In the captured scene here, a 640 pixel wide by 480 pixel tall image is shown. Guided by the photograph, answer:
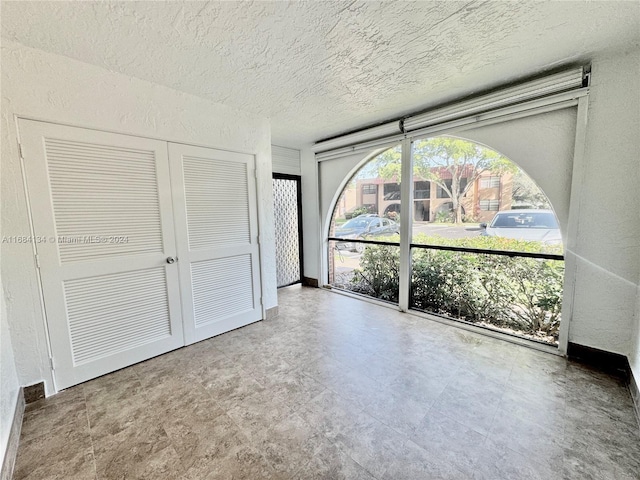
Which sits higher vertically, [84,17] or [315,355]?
[84,17]

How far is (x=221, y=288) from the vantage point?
9.56 ft

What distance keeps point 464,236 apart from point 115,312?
12.1 feet

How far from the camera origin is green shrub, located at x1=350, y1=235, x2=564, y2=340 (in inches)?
106

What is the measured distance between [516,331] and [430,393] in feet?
5.39

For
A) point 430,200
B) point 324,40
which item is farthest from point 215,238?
point 430,200

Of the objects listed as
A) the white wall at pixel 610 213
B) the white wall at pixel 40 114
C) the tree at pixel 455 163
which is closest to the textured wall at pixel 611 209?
the white wall at pixel 610 213

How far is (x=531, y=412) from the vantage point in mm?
1719

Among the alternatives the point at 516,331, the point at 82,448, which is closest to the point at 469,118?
the point at 516,331

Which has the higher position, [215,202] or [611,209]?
[215,202]

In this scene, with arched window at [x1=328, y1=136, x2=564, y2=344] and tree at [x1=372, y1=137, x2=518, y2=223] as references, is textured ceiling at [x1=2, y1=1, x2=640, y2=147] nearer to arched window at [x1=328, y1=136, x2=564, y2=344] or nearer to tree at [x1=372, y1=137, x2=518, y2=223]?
tree at [x1=372, y1=137, x2=518, y2=223]

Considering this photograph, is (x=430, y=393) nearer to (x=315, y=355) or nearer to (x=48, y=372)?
(x=315, y=355)

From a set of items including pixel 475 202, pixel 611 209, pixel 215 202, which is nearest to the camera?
pixel 611 209

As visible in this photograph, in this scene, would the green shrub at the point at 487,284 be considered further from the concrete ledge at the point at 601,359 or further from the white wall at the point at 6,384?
the white wall at the point at 6,384

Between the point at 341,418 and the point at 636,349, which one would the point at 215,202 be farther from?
the point at 636,349
